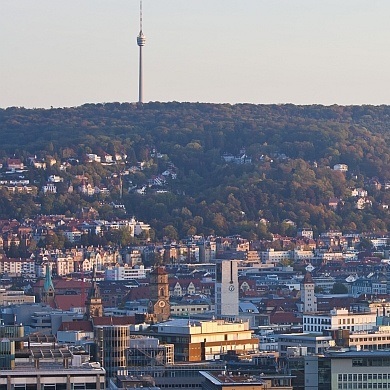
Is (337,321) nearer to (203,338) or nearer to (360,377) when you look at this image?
(203,338)

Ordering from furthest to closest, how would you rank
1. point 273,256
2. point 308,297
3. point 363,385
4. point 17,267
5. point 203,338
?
point 273,256 < point 17,267 < point 308,297 < point 203,338 < point 363,385

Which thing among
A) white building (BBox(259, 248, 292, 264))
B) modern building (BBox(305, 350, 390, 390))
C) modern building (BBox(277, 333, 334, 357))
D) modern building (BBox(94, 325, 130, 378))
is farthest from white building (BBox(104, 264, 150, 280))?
modern building (BBox(305, 350, 390, 390))

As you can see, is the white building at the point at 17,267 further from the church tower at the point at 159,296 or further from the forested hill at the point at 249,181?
the church tower at the point at 159,296

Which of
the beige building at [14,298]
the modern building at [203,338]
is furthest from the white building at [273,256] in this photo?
the modern building at [203,338]

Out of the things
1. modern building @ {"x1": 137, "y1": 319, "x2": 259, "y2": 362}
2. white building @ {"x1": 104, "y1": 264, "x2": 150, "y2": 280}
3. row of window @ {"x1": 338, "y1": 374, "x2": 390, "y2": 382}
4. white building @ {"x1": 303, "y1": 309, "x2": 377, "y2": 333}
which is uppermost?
row of window @ {"x1": 338, "y1": 374, "x2": 390, "y2": 382}

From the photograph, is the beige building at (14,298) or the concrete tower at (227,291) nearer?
the concrete tower at (227,291)

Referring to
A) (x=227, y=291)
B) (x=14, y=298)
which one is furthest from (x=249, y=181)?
(x=227, y=291)

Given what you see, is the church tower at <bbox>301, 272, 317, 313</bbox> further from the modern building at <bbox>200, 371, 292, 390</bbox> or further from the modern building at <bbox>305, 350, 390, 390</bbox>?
the modern building at <bbox>305, 350, 390, 390</bbox>

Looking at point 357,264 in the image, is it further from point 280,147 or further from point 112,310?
point 280,147
